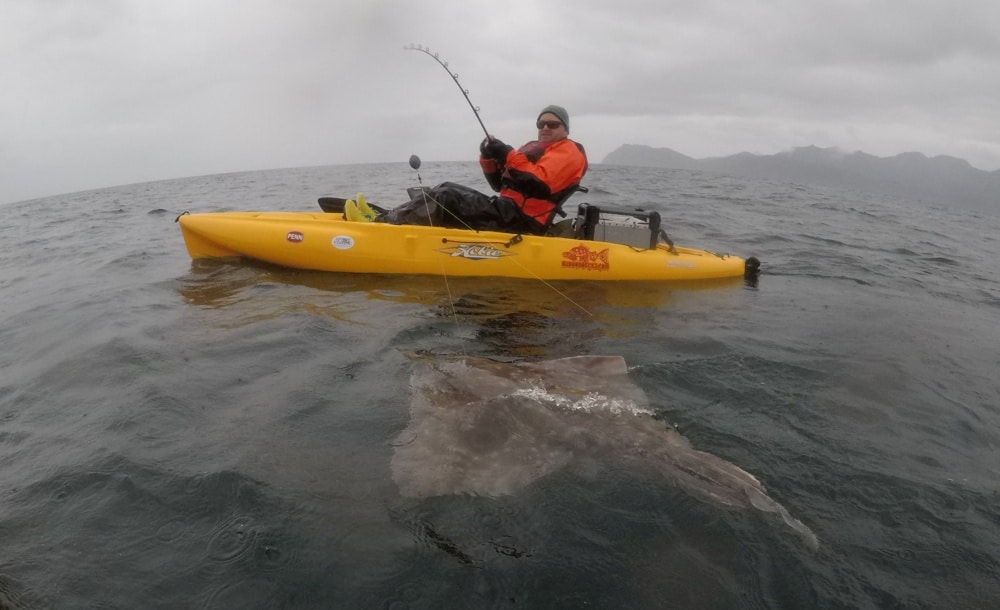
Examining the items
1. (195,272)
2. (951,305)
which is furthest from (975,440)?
(195,272)

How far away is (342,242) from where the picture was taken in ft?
24.2

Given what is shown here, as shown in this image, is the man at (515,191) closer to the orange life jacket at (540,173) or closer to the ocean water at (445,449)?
the orange life jacket at (540,173)

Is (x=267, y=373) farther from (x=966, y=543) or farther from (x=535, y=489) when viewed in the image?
(x=966, y=543)

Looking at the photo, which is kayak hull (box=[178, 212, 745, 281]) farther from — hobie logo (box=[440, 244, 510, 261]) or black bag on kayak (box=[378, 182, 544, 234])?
black bag on kayak (box=[378, 182, 544, 234])

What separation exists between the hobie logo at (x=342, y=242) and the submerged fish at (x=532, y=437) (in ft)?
11.9

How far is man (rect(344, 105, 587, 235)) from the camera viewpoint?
6.84m

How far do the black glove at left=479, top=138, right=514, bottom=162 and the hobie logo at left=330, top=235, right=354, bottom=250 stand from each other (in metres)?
2.18

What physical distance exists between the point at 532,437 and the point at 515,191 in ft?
14.7

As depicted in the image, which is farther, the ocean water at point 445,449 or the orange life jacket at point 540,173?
the orange life jacket at point 540,173

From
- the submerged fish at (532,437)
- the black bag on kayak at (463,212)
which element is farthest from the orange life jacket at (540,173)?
the submerged fish at (532,437)

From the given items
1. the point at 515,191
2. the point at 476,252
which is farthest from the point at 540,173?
the point at 476,252

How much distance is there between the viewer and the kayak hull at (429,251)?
7.25 meters

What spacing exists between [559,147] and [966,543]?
18.0 feet

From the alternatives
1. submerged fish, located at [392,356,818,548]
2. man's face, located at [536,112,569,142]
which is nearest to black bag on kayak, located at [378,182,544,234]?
man's face, located at [536,112,569,142]
